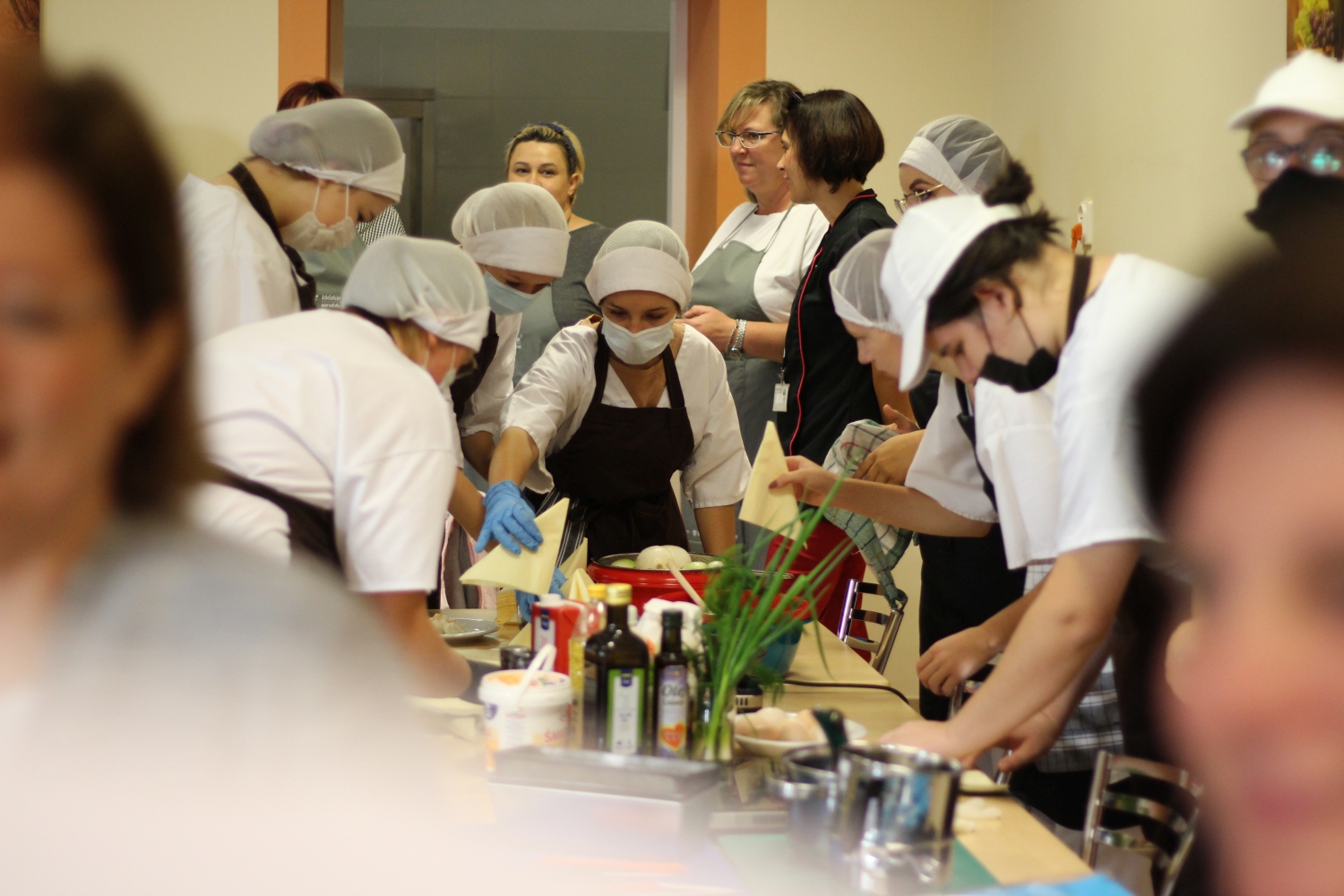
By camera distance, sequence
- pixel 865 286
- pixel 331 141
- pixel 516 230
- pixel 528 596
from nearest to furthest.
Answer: pixel 865 286
pixel 331 141
pixel 528 596
pixel 516 230

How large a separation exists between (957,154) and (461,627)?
4.93 feet

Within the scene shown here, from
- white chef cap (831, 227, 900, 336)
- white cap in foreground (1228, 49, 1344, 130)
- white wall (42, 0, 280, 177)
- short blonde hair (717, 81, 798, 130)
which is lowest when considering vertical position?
white chef cap (831, 227, 900, 336)

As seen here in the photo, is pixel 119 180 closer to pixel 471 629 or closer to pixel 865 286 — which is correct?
pixel 865 286

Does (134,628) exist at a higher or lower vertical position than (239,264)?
lower

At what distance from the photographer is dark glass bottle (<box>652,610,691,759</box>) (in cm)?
146

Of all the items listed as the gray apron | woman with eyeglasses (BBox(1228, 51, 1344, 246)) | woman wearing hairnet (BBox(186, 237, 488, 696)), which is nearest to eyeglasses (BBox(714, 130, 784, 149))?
the gray apron

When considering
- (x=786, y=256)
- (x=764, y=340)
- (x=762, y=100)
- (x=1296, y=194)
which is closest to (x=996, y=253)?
(x=1296, y=194)

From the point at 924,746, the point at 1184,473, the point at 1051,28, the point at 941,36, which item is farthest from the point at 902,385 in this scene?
the point at 941,36

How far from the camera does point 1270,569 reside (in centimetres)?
44

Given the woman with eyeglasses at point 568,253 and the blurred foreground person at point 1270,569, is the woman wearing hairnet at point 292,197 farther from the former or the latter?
the blurred foreground person at point 1270,569

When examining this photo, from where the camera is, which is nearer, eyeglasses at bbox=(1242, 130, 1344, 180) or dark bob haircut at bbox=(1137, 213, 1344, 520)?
dark bob haircut at bbox=(1137, 213, 1344, 520)

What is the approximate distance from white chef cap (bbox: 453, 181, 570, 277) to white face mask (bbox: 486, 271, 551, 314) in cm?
4

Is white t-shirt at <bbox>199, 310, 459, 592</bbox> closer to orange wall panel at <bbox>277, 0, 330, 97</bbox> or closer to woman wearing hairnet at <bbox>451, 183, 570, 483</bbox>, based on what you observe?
woman wearing hairnet at <bbox>451, 183, 570, 483</bbox>

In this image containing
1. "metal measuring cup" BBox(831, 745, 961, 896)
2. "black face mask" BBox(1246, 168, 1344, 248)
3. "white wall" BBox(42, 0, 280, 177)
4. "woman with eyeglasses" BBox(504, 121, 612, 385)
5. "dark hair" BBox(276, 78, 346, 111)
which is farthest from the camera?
"white wall" BBox(42, 0, 280, 177)
